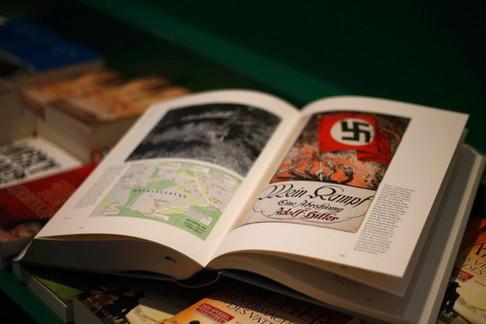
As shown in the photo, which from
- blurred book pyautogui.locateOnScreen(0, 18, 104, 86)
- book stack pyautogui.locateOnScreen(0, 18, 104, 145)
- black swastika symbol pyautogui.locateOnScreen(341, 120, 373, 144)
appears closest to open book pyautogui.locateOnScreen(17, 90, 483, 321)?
black swastika symbol pyautogui.locateOnScreen(341, 120, 373, 144)

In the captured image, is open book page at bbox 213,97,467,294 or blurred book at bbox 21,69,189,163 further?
blurred book at bbox 21,69,189,163

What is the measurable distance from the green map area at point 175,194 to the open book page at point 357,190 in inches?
2.2

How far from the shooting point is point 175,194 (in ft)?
2.58

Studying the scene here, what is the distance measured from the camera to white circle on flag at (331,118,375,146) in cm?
81

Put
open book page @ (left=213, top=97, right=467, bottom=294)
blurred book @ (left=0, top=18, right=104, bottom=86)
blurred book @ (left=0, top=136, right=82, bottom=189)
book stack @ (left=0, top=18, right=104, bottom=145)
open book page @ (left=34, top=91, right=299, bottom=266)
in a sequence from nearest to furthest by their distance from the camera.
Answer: open book page @ (left=213, top=97, right=467, bottom=294) < open book page @ (left=34, top=91, right=299, bottom=266) < blurred book @ (left=0, top=136, right=82, bottom=189) < book stack @ (left=0, top=18, right=104, bottom=145) < blurred book @ (left=0, top=18, right=104, bottom=86)

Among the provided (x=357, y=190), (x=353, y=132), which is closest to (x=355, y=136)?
(x=353, y=132)

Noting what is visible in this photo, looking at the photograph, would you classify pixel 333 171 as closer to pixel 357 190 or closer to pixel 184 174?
pixel 357 190

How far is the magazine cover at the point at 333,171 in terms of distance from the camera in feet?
2.28

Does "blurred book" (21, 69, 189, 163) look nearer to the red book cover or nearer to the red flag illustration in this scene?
the red book cover

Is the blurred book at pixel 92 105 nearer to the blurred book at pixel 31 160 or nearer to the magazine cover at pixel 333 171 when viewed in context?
the blurred book at pixel 31 160

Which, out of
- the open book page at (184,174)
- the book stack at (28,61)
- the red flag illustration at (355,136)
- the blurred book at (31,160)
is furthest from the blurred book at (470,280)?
the book stack at (28,61)

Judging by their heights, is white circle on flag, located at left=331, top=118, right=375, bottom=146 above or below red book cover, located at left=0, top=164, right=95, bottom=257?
above

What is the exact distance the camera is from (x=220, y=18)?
4.10ft

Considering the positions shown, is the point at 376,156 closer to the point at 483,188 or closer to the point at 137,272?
the point at 483,188
